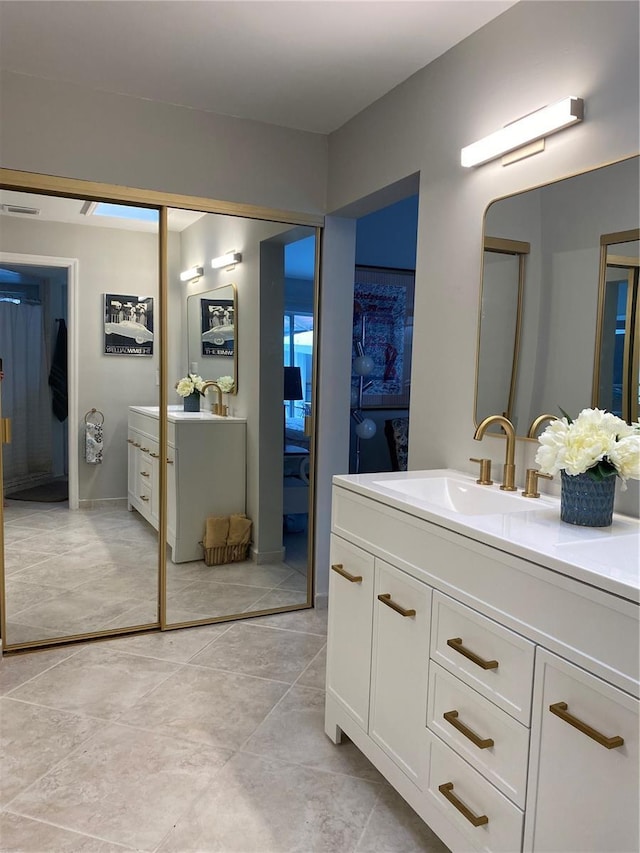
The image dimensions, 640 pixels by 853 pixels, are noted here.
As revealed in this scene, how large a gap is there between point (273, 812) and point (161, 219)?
95.0 inches

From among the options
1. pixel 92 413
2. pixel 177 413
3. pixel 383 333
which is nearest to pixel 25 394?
pixel 92 413

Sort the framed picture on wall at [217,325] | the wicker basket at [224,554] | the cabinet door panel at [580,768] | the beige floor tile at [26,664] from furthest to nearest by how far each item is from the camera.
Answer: the wicker basket at [224,554] < the framed picture on wall at [217,325] < the beige floor tile at [26,664] < the cabinet door panel at [580,768]

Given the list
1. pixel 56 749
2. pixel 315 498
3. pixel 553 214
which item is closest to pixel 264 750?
pixel 56 749

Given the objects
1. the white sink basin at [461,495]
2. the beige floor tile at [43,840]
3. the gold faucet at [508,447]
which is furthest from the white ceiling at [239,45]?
the beige floor tile at [43,840]

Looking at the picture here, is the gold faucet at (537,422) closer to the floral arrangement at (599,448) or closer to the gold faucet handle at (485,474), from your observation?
the gold faucet handle at (485,474)

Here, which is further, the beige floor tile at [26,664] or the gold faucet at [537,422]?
the beige floor tile at [26,664]

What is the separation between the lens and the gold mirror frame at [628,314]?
1.63 meters

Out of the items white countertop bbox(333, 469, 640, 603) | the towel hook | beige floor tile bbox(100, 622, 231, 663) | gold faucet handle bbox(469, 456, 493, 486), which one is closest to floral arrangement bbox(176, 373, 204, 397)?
the towel hook

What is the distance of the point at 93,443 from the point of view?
2986 mm

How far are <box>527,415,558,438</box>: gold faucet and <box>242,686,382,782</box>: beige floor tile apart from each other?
3.93ft

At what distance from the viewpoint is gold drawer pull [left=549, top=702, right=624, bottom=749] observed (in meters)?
1.09

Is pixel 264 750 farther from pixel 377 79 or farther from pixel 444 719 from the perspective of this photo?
pixel 377 79

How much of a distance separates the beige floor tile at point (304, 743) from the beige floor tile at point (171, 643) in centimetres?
63

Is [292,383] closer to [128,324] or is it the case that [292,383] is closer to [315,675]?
[128,324]
